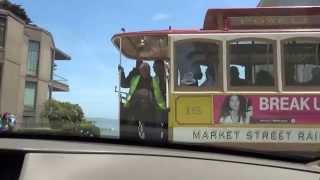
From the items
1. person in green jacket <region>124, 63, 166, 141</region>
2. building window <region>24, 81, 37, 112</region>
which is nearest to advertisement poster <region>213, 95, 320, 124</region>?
person in green jacket <region>124, 63, 166, 141</region>

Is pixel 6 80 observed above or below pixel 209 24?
above

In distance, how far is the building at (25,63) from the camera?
153ft

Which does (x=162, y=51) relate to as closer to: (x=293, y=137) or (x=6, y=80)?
(x=293, y=137)

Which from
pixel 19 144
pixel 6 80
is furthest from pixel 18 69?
pixel 19 144

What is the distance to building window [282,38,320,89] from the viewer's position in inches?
351

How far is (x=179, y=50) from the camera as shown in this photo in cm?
911

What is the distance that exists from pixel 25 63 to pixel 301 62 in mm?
44810

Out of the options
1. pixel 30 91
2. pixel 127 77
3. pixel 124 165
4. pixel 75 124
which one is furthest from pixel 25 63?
pixel 124 165

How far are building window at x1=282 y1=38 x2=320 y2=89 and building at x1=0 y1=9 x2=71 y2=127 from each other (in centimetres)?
3513

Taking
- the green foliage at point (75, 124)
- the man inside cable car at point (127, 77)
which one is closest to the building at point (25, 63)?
the green foliage at point (75, 124)

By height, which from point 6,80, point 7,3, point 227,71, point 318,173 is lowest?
point 318,173

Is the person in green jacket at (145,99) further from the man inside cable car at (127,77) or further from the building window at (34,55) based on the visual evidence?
the building window at (34,55)

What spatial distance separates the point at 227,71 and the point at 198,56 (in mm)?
416

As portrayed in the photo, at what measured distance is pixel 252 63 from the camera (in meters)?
8.97
